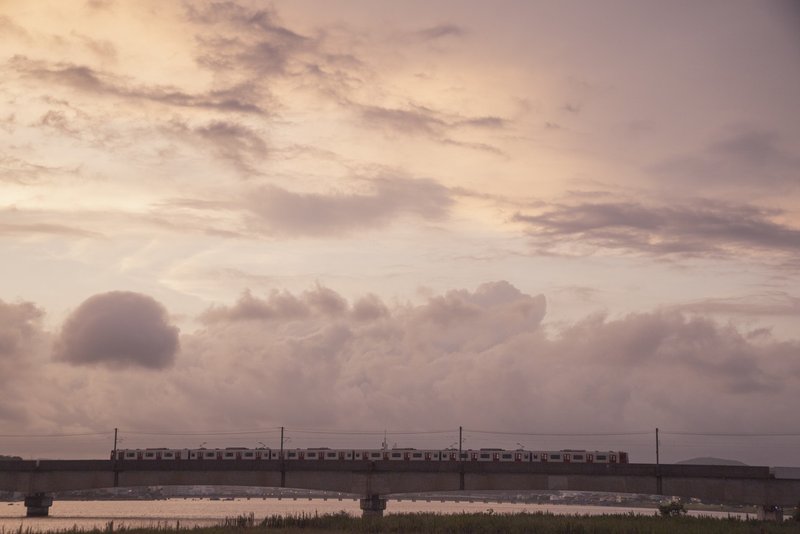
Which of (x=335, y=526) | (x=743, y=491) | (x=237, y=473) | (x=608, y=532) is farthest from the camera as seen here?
(x=237, y=473)

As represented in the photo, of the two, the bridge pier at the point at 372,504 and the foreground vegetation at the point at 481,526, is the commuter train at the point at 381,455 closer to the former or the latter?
the bridge pier at the point at 372,504

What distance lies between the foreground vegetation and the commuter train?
45839 millimetres

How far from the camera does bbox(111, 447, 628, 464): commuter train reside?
4988 inches

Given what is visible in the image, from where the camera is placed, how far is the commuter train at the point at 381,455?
126688 millimetres

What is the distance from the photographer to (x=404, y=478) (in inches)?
4872

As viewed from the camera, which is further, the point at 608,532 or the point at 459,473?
the point at 459,473

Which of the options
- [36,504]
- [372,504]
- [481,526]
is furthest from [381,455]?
[481,526]

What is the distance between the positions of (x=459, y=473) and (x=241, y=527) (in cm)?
5635

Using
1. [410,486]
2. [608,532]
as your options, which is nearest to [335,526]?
[608,532]

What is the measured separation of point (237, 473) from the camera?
128 meters

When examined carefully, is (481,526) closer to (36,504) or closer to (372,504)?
(372,504)

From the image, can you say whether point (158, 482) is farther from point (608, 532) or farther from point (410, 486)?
point (608, 532)

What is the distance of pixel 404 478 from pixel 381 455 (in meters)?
12.9

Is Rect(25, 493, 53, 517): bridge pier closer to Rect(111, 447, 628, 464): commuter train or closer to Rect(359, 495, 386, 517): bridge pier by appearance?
Rect(111, 447, 628, 464): commuter train
